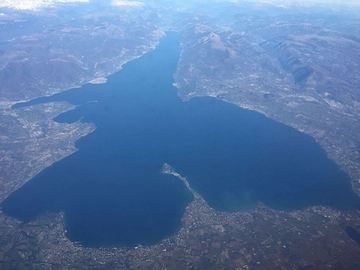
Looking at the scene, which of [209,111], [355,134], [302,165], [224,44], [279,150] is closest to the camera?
[302,165]

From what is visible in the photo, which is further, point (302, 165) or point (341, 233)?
point (302, 165)

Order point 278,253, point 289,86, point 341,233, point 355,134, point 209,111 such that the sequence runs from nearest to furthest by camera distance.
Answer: point 278,253 → point 341,233 → point 355,134 → point 209,111 → point 289,86

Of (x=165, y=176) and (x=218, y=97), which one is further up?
(x=165, y=176)

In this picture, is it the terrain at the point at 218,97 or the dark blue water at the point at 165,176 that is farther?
the dark blue water at the point at 165,176

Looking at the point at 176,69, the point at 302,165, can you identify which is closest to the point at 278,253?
the point at 302,165

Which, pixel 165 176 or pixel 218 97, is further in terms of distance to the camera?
pixel 218 97

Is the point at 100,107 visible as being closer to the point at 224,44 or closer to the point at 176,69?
the point at 176,69

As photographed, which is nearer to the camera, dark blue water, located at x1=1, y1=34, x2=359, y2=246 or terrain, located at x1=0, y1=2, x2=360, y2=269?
terrain, located at x1=0, y1=2, x2=360, y2=269

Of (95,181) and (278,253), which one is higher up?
(278,253)
